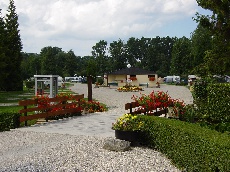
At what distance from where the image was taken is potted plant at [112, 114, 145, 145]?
388 inches

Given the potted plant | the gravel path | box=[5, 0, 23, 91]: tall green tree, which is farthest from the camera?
box=[5, 0, 23, 91]: tall green tree

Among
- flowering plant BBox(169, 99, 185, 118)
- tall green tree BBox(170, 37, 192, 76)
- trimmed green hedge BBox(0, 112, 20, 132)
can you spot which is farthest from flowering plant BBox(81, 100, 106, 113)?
tall green tree BBox(170, 37, 192, 76)

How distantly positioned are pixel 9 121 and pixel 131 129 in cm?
634

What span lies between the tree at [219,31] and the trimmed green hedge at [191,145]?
17.4m

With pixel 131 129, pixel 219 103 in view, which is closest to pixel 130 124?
pixel 131 129

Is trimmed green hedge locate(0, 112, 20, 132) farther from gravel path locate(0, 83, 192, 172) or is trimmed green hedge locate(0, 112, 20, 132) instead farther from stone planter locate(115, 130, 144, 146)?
stone planter locate(115, 130, 144, 146)

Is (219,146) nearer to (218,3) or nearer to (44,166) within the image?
(44,166)

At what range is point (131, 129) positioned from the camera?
989 cm

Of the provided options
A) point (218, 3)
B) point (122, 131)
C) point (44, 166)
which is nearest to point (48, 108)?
point (122, 131)

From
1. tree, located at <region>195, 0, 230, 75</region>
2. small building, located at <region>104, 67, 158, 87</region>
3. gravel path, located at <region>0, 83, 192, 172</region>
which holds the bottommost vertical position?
gravel path, located at <region>0, 83, 192, 172</region>

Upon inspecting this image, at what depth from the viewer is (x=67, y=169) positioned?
764 cm

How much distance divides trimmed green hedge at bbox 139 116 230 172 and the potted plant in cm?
36

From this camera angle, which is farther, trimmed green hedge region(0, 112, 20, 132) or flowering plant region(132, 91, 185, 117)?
flowering plant region(132, 91, 185, 117)

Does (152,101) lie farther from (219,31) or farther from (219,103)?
(219,31)
